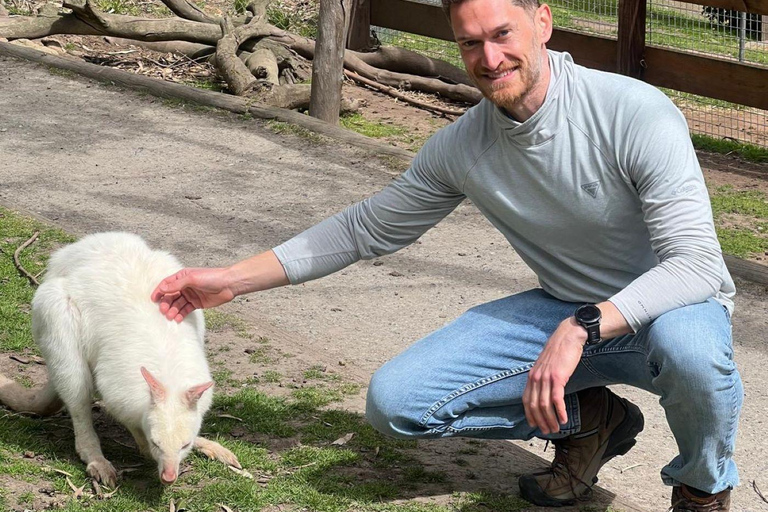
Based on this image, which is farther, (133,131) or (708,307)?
(133,131)

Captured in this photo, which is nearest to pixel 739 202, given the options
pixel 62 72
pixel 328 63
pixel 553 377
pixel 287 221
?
pixel 287 221

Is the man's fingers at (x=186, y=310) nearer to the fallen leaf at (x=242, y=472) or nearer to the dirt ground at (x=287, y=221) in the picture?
the fallen leaf at (x=242, y=472)

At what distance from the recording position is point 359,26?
942cm

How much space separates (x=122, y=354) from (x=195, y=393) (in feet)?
1.06

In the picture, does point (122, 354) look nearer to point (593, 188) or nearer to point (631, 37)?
point (593, 188)

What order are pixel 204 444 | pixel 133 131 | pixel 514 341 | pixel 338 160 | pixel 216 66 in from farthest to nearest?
pixel 216 66 → pixel 133 131 → pixel 338 160 → pixel 204 444 → pixel 514 341

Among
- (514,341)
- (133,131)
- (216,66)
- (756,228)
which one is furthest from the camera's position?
(216,66)

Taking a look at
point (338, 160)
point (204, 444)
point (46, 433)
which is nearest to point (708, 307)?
point (204, 444)

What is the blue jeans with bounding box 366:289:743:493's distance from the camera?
2.69 meters

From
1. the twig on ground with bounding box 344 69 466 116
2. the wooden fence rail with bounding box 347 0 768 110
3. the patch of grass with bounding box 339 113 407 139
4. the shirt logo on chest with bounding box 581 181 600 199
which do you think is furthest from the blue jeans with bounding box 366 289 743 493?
the twig on ground with bounding box 344 69 466 116

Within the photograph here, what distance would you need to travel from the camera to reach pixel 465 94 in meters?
8.41

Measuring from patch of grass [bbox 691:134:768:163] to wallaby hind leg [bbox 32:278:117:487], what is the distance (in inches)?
215

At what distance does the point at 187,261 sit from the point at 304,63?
4014 mm

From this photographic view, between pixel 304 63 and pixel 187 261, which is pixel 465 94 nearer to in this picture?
pixel 304 63
